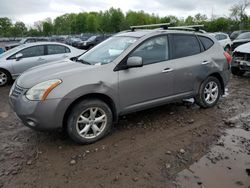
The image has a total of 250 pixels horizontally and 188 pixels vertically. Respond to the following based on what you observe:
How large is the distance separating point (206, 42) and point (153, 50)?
4.98 feet

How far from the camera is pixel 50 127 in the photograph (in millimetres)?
3488

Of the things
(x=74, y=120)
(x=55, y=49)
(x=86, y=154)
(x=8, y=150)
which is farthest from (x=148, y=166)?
(x=55, y=49)

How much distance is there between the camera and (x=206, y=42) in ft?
17.0

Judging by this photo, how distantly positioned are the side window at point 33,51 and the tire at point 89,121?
18.6ft

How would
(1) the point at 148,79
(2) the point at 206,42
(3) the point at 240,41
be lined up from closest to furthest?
(1) the point at 148,79, (2) the point at 206,42, (3) the point at 240,41

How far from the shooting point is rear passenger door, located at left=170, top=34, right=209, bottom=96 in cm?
457

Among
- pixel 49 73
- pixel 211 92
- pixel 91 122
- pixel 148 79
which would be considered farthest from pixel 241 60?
pixel 49 73

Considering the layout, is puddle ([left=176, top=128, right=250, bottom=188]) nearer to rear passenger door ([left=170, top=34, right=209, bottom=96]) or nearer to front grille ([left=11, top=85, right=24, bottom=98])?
rear passenger door ([left=170, top=34, right=209, bottom=96])

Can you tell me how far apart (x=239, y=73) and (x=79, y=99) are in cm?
714

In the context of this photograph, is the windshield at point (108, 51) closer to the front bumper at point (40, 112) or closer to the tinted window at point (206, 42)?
the front bumper at point (40, 112)

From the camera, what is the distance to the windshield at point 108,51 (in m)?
4.15

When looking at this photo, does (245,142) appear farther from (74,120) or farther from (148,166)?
(74,120)

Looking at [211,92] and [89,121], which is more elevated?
[211,92]

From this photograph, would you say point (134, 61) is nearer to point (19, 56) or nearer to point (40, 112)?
point (40, 112)
